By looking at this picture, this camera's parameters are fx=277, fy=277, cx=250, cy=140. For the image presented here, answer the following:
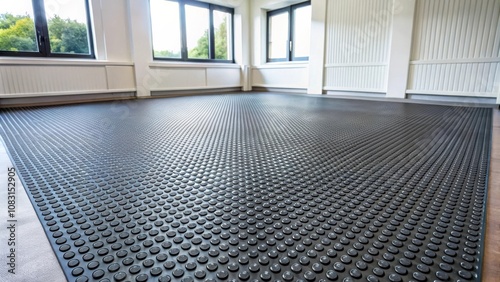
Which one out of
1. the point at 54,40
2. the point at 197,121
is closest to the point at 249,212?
the point at 197,121

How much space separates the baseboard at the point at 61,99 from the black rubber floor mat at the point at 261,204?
2.61 m

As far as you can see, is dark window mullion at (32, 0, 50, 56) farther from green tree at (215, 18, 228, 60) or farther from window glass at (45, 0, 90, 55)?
green tree at (215, 18, 228, 60)

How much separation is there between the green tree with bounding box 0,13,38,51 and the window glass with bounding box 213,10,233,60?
3571mm

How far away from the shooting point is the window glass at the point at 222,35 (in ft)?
21.6

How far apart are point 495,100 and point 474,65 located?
1.86ft

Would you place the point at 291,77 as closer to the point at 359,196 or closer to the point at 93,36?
the point at 93,36

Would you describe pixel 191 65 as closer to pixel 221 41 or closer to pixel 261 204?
pixel 221 41

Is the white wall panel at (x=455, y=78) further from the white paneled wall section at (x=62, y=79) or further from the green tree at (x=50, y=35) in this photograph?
the green tree at (x=50, y=35)

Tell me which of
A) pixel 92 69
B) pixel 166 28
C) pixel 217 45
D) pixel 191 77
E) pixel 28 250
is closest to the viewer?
pixel 28 250

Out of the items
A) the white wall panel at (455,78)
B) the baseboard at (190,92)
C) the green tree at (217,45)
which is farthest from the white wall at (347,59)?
the green tree at (217,45)

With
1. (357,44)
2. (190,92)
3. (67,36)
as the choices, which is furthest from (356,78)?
(67,36)

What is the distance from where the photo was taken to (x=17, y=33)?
3973mm

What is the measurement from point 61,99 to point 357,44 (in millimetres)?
5153

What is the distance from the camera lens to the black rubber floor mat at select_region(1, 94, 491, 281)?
66 cm
